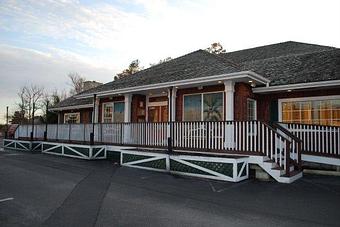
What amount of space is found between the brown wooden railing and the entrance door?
2371mm

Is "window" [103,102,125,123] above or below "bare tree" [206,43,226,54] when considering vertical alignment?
below

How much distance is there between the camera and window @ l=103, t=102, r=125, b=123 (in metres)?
16.2

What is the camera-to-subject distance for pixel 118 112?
16.3 meters

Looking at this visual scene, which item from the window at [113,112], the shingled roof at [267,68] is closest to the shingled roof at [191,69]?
the shingled roof at [267,68]

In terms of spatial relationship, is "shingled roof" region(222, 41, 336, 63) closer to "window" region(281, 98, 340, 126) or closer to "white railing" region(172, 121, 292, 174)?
"window" region(281, 98, 340, 126)

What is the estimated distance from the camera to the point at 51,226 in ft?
15.6

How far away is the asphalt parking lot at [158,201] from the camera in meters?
5.14

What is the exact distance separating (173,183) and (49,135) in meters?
12.8

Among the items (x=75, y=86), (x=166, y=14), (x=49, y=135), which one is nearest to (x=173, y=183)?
(x=166, y=14)

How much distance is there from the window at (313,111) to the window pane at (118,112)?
8.35 meters

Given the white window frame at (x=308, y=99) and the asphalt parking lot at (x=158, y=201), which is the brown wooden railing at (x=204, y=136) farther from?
the white window frame at (x=308, y=99)

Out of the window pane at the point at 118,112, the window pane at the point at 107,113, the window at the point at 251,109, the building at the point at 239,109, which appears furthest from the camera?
the window pane at the point at 107,113

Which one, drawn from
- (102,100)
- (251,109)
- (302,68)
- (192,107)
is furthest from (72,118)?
(302,68)

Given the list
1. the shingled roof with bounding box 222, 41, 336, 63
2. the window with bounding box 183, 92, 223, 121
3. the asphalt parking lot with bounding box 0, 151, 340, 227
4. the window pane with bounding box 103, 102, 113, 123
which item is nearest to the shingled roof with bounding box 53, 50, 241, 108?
the window with bounding box 183, 92, 223, 121
